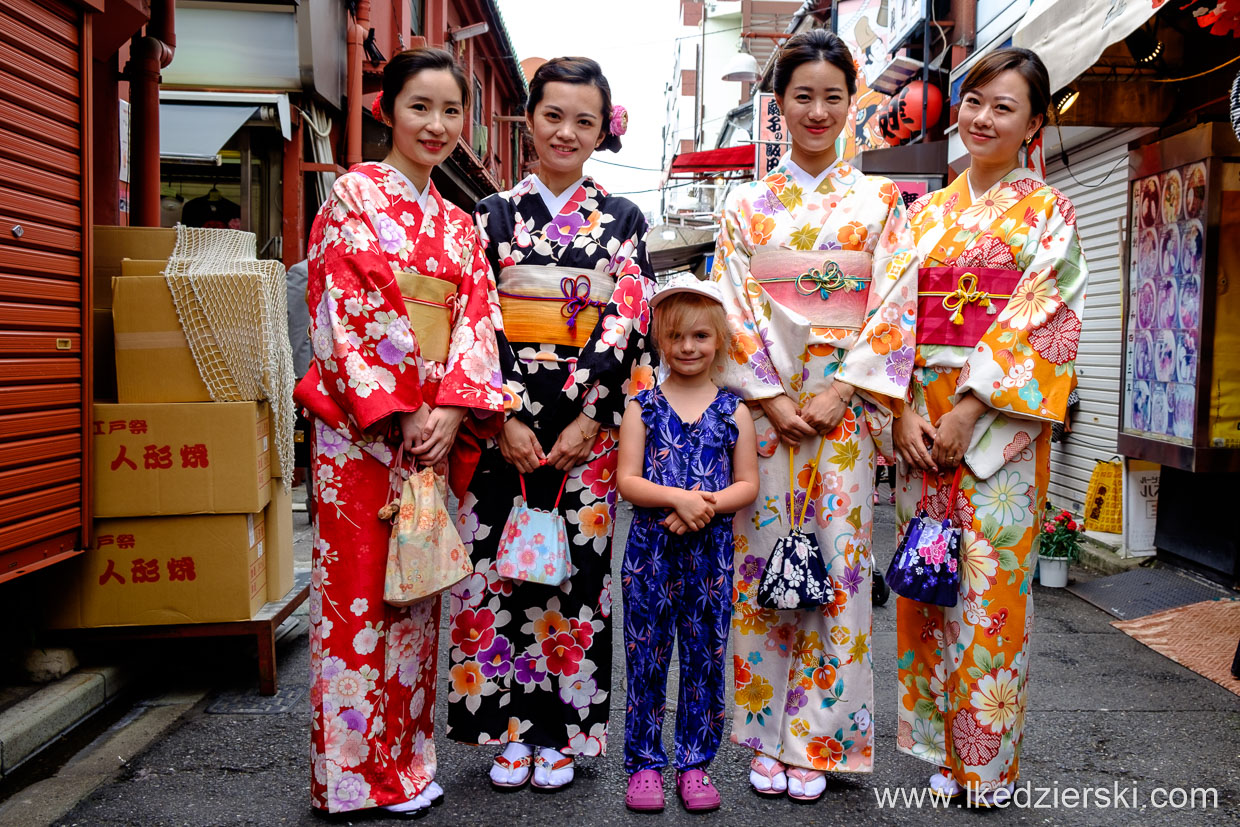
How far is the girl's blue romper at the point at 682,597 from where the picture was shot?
2.82 m

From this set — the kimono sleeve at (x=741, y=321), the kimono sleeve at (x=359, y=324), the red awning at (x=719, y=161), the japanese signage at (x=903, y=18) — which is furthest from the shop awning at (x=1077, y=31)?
the red awning at (x=719, y=161)

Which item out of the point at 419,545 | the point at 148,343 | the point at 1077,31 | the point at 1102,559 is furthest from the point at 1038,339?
the point at 1102,559

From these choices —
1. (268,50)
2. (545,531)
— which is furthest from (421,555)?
(268,50)

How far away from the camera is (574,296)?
9.70 feet

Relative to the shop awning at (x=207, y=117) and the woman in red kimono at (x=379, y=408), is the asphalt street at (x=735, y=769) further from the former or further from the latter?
the shop awning at (x=207, y=117)

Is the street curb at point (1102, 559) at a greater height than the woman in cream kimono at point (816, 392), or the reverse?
the woman in cream kimono at point (816, 392)

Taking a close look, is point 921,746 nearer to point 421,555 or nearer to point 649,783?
point 649,783

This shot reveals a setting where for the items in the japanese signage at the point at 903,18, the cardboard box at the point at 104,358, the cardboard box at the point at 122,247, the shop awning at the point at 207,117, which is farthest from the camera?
the japanese signage at the point at 903,18

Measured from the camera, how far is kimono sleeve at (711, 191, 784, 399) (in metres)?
2.93

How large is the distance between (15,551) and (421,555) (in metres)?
1.44

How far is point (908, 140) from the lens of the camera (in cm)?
1004

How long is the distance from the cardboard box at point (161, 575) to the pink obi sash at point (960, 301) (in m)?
2.61

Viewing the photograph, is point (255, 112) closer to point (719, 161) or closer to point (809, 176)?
point (809, 176)

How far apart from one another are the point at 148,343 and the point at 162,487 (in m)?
0.55
